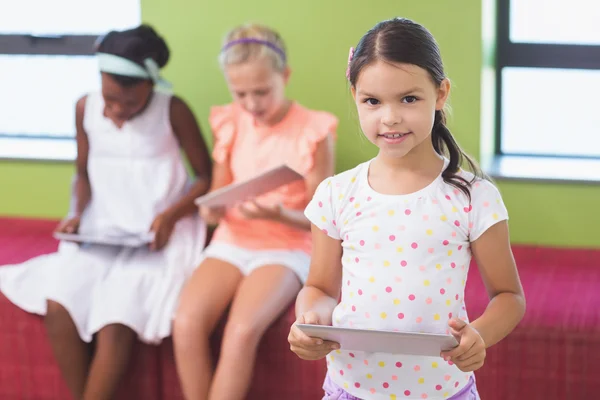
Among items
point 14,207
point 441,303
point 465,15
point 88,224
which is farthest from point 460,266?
point 14,207

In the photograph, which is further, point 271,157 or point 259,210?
point 271,157

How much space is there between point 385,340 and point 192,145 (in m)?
1.45

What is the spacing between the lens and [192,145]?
106 inches

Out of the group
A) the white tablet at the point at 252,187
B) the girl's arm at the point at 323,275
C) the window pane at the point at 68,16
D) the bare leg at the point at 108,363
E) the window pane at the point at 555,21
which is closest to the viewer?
the girl's arm at the point at 323,275

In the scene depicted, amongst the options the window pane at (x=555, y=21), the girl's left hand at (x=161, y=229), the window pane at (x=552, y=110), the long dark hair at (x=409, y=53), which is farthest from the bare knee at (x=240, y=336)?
the window pane at (x=555, y=21)

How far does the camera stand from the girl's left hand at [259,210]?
2.34m

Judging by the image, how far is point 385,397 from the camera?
1.54m

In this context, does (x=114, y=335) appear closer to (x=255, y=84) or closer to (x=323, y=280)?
(x=255, y=84)

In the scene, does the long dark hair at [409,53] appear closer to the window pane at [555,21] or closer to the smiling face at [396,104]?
the smiling face at [396,104]

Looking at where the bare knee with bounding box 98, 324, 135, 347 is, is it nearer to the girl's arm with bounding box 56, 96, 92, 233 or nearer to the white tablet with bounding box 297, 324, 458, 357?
the girl's arm with bounding box 56, 96, 92, 233

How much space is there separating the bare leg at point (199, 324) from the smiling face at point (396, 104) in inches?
42.4

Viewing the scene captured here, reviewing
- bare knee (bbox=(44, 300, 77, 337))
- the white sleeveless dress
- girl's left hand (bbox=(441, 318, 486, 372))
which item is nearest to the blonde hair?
the white sleeveless dress

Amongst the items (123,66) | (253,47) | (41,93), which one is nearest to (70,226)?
(123,66)

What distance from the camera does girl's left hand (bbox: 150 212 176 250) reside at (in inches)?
103
